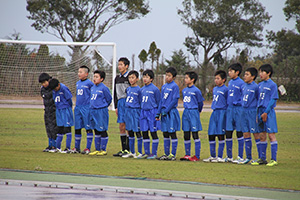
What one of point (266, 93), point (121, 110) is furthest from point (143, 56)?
point (266, 93)

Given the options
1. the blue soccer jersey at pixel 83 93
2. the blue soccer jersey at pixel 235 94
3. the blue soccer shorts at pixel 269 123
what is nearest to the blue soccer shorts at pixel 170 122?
the blue soccer jersey at pixel 235 94

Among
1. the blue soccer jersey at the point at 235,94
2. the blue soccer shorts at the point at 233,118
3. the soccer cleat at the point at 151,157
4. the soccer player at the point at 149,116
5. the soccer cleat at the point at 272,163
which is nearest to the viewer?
the soccer cleat at the point at 272,163

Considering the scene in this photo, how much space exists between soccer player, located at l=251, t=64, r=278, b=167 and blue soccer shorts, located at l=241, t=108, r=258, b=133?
11 centimetres

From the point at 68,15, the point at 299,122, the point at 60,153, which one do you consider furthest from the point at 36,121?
the point at 68,15

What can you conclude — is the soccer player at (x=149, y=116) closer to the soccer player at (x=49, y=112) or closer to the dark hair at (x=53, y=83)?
the dark hair at (x=53, y=83)

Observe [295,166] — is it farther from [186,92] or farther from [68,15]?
[68,15]

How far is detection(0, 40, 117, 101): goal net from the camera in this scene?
28.2 metres

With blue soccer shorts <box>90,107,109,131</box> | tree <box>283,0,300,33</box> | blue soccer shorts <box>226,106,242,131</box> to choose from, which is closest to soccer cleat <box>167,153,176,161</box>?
blue soccer shorts <box>226,106,242,131</box>

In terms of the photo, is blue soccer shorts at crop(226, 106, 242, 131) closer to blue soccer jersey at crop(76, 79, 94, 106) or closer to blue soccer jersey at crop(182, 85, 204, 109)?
blue soccer jersey at crop(182, 85, 204, 109)

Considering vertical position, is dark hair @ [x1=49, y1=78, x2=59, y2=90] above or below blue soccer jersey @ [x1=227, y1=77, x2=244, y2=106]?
above

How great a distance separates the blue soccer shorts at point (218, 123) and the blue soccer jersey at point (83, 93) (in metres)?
3.15

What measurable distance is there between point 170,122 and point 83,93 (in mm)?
2419

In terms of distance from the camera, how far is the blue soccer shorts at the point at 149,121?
1191cm

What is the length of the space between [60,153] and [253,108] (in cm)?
457
